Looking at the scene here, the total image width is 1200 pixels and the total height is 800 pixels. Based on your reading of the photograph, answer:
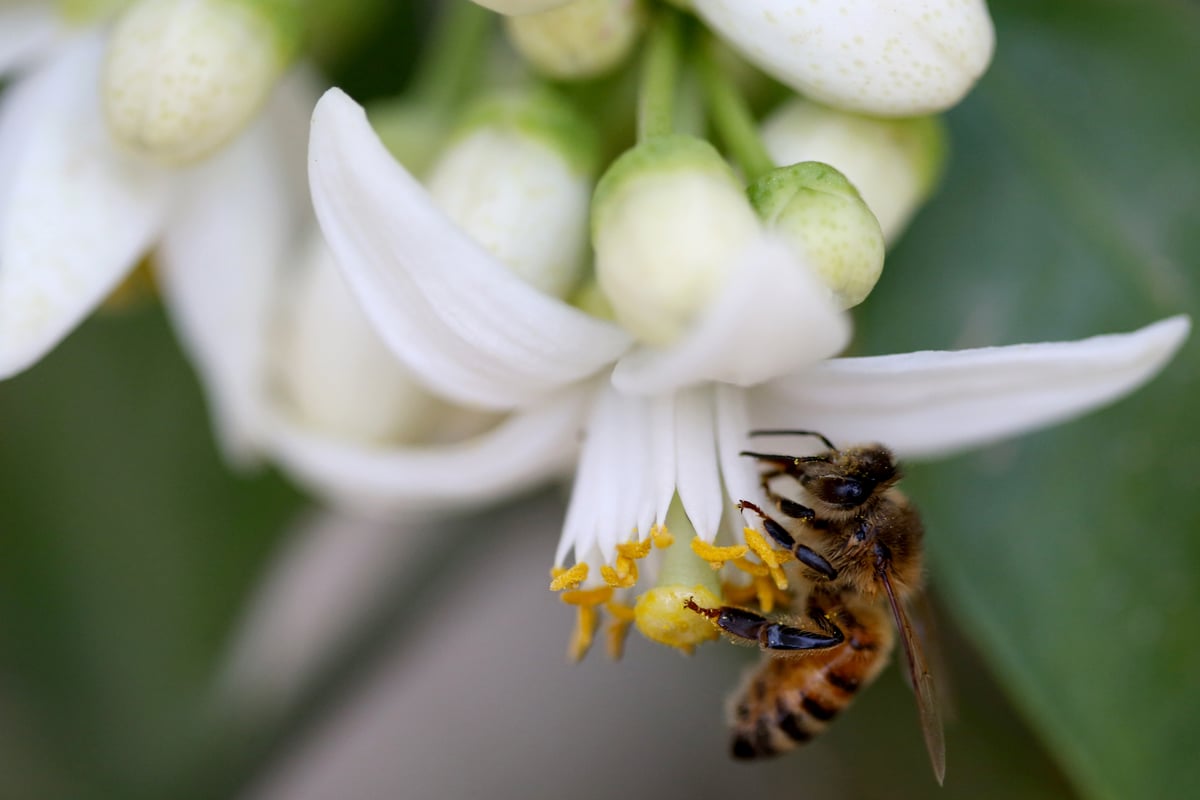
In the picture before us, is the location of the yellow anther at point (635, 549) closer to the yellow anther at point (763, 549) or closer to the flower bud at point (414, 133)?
the yellow anther at point (763, 549)

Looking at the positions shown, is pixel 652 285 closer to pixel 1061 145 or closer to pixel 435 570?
pixel 1061 145

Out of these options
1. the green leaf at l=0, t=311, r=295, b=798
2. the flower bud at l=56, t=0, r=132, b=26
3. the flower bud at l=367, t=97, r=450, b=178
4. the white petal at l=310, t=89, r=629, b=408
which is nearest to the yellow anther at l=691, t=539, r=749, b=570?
the white petal at l=310, t=89, r=629, b=408

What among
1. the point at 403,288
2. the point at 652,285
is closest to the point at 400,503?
the point at 403,288

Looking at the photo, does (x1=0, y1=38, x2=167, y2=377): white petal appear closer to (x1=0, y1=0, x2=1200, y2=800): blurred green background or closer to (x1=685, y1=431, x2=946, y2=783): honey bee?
(x1=0, y1=0, x2=1200, y2=800): blurred green background

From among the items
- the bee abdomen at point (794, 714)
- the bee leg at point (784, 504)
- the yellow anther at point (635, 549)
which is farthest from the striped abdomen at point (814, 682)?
the yellow anther at point (635, 549)

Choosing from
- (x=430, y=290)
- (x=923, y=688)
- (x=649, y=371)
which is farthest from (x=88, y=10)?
(x=923, y=688)

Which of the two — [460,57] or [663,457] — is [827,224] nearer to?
[663,457]
